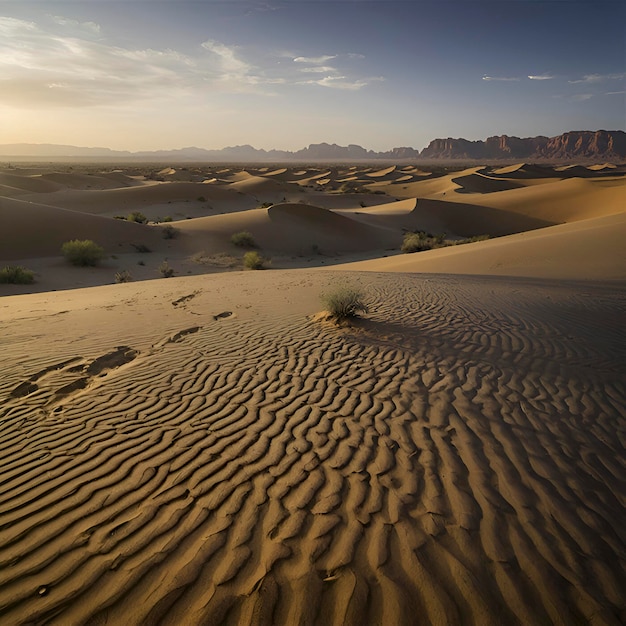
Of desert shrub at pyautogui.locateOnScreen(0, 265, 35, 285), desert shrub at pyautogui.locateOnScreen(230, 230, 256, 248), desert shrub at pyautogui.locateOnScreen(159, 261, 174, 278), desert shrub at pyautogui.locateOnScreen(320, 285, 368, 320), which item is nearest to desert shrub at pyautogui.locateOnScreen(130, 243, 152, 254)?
desert shrub at pyautogui.locateOnScreen(230, 230, 256, 248)

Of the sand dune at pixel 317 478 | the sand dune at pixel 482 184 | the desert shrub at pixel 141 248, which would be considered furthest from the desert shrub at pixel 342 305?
the sand dune at pixel 482 184

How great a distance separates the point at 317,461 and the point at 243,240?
19982 mm

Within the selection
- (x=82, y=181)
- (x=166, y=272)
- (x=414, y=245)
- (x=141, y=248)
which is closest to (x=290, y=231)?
(x=414, y=245)

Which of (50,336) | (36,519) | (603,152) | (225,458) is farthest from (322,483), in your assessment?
(603,152)

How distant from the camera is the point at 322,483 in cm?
322

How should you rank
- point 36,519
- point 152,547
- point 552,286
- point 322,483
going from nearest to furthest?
point 152,547 → point 36,519 → point 322,483 → point 552,286

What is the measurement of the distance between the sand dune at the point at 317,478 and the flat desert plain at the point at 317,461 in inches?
0.7

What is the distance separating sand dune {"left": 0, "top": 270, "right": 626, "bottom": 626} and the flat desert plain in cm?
2

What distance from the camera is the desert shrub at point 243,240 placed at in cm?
2225

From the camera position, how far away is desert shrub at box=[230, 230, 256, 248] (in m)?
22.2

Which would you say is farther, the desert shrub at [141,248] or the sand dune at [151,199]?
the sand dune at [151,199]

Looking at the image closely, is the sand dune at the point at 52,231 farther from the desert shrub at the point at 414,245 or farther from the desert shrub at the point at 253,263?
the desert shrub at the point at 414,245

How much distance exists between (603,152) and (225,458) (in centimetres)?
23284

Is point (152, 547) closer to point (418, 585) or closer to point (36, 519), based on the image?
point (36, 519)
